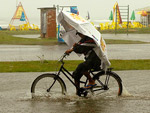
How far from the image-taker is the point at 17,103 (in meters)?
8.02

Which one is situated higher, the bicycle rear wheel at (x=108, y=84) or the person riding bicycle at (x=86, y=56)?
the person riding bicycle at (x=86, y=56)

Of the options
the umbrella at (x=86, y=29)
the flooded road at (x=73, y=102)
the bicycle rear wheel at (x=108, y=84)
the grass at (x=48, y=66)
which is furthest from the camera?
the grass at (x=48, y=66)

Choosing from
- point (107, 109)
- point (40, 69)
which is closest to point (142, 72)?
point (40, 69)

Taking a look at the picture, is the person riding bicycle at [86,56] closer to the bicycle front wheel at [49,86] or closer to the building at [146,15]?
the bicycle front wheel at [49,86]

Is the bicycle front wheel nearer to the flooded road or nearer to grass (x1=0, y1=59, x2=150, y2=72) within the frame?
the flooded road

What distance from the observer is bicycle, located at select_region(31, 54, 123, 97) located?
8375 mm

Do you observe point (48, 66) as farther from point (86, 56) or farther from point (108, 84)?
point (86, 56)

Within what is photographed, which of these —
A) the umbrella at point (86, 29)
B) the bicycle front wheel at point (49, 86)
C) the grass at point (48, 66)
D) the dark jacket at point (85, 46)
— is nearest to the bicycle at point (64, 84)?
the bicycle front wheel at point (49, 86)

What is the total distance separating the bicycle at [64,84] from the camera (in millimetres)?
8375

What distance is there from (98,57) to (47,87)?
1108 millimetres

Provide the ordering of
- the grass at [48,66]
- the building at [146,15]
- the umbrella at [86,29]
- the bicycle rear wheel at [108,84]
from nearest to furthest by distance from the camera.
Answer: the umbrella at [86,29] → the bicycle rear wheel at [108,84] → the grass at [48,66] → the building at [146,15]

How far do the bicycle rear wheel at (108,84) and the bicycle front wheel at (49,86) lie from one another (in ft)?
2.10

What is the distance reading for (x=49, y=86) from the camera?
845 centimetres

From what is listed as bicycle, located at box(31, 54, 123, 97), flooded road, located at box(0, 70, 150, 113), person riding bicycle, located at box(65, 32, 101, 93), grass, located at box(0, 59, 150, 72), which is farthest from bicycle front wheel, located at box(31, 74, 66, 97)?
grass, located at box(0, 59, 150, 72)
